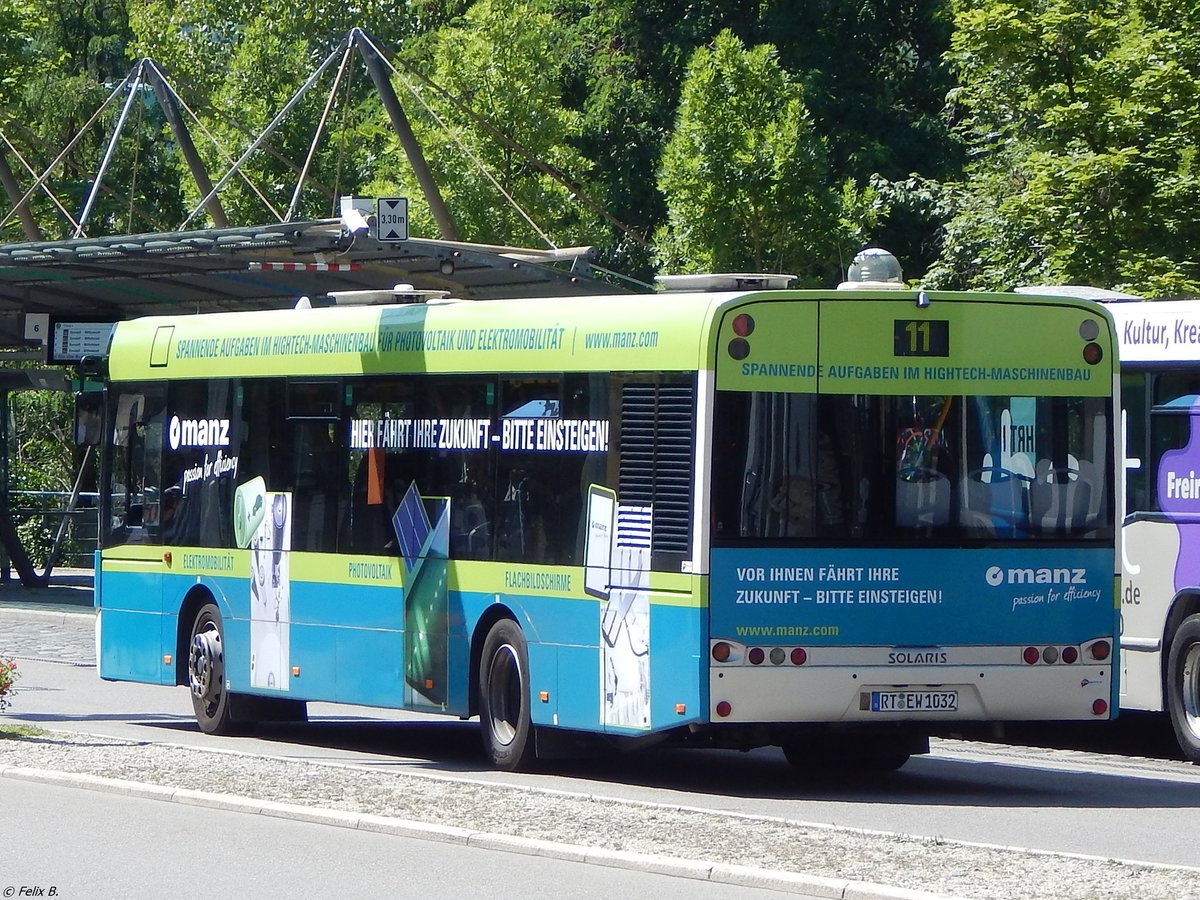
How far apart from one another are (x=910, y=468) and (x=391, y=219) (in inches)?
337

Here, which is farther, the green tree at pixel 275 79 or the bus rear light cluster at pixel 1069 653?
the green tree at pixel 275 79

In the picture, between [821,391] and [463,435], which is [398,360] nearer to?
[463,435]

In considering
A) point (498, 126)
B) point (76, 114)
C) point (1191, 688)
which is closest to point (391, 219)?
point (1191, 688)

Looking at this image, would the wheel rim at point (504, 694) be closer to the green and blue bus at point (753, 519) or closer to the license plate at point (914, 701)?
the green and blue bus at point (753, 519)

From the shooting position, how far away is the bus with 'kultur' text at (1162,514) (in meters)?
14.5

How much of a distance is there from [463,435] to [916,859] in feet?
18.1

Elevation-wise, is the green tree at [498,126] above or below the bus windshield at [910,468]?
above

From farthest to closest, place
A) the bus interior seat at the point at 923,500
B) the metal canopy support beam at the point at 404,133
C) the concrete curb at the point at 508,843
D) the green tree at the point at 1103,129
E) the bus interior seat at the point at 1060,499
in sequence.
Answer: the metal canopy support beam at the point at 404,133 → the green tree at the point at 1103,129 → the bus interior seat at the point at 1060,499 → the bus interior seat at the point at 923,500 → the concrete curb at the point at 508,843

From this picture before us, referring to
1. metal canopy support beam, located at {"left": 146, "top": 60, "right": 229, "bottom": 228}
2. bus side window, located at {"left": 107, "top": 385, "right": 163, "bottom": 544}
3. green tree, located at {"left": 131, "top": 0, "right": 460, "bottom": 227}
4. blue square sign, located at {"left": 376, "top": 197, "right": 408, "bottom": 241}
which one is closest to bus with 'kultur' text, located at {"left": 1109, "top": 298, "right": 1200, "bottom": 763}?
blue square sign, located at {"left": 376, "top": 197, "right": 408, "bottom": 241}

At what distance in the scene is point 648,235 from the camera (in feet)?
144

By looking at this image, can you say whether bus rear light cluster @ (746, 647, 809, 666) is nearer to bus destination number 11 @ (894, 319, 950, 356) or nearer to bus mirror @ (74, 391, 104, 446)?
bus destination number 11 @ (894, 319, 950, 356)

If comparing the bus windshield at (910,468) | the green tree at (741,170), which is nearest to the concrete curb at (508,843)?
the bus windshield at (910,468)

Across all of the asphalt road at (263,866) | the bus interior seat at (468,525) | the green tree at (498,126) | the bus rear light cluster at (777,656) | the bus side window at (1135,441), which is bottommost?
the asphalt road at (263,866)

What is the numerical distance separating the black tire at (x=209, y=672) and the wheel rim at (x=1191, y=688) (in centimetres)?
677
